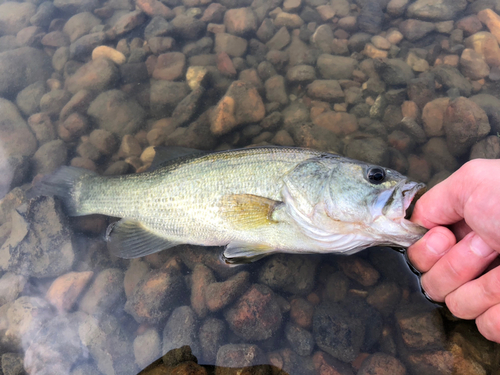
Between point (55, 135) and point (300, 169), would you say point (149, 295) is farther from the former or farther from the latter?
point (55, 135)

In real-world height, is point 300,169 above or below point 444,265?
above

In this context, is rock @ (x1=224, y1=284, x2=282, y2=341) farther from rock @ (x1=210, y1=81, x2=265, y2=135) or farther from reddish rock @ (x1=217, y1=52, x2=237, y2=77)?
reddish rock @ (x1=217, y1=52, x2=237, y2=77)

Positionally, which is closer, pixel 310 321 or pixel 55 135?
pixel 310 321

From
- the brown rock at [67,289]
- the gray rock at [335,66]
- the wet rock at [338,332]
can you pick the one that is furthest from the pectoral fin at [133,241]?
the gray rock at [335,66]

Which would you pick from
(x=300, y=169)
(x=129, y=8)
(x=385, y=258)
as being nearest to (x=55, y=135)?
(x=129, y=8)

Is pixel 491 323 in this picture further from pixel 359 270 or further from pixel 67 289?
pixel 67 289

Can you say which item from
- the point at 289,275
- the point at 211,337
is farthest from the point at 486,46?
the point at 211,337
